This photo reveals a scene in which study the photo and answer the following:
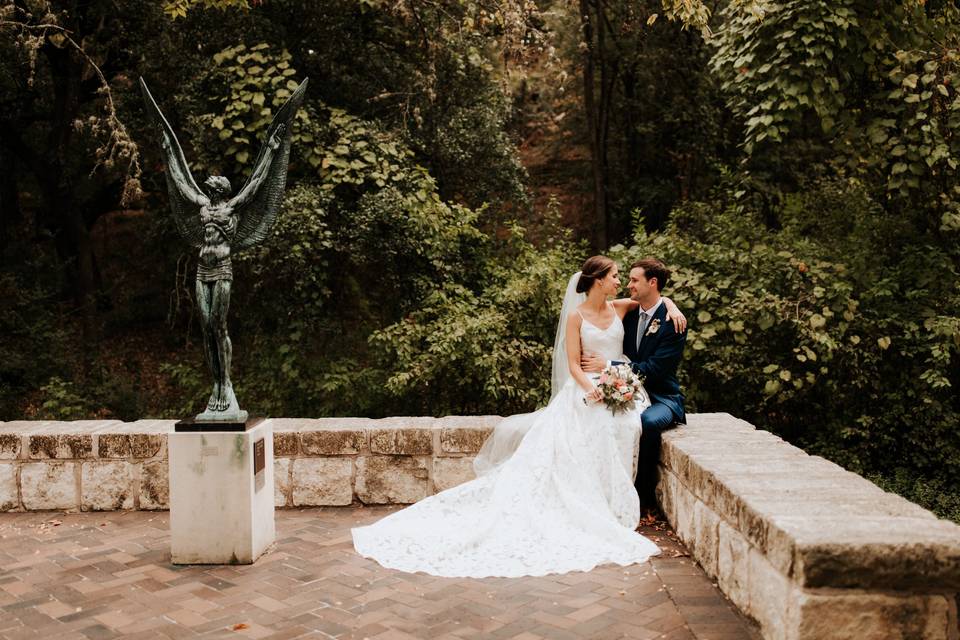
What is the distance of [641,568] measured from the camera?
4168 mm

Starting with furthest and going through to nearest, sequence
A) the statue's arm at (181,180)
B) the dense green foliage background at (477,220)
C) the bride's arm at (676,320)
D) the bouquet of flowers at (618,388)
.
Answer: the dense green foliage background at (477,220) < the bride's arm at (676,320) < the bouquet of flowers at (618,388) < the statue's arm at (181,180)

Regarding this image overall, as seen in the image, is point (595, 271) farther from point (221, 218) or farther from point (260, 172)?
point (221, 218)

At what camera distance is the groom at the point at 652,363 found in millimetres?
5184

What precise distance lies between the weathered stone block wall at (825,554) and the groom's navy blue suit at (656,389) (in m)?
1.08

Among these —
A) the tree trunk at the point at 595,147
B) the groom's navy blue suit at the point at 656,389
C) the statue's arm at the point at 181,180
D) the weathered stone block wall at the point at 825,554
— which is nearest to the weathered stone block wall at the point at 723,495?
the weathered stone block wall at the point at 825,554

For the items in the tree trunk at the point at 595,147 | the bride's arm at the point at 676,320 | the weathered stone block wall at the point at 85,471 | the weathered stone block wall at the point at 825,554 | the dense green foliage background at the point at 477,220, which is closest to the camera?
the weathered stone block wall at the point at 825,554

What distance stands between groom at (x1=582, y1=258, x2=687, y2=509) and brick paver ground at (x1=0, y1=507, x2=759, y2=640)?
2.00 feet

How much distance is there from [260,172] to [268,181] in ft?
0.26

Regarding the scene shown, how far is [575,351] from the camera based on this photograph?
5320 mm

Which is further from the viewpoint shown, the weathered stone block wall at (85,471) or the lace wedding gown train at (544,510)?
the weathered stone block wall at (85,471)

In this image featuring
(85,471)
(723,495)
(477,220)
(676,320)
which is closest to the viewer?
(723,495)

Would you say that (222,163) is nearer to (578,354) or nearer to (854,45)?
(578,354)

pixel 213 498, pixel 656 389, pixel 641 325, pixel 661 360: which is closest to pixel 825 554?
pixel 661 360

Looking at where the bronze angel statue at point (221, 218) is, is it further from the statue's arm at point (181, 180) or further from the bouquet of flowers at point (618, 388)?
the bouquet of flowers at point (618, 388)
